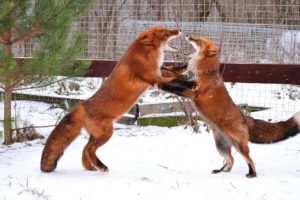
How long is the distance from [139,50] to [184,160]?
1.38 metres

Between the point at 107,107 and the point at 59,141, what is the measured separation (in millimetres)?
545

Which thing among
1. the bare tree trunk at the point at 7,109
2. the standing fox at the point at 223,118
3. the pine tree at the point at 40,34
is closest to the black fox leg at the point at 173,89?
the standing fox at the point at 223,118

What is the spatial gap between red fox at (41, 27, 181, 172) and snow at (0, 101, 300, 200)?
0.72ft

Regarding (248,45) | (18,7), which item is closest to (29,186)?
(18,7)

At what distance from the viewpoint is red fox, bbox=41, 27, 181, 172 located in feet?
14.9

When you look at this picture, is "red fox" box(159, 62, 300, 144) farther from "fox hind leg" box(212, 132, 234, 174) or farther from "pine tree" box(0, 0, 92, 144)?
"pine tree" box(0, 0, 92, 144)

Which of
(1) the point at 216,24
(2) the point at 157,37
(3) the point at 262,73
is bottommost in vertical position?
(3) the point at 262,73

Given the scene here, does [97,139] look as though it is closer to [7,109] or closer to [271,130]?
[271,130]

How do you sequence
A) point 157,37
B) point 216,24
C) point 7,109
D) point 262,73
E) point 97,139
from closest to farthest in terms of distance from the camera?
1. point 97,139
2. point 157,37
3. point 7,109
4. point 262,73
5. point 216,24

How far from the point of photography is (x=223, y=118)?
15.3 feet

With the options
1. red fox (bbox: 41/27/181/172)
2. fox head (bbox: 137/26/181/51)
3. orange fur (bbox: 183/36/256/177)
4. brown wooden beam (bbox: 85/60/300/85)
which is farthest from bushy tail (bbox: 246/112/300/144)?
brown wooden beam (bbox: 85/60/300/85)

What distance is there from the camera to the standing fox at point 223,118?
459cm

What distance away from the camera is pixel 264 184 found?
4383 mm

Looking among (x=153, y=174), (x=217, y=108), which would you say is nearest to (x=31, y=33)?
(x=153, y=174)
